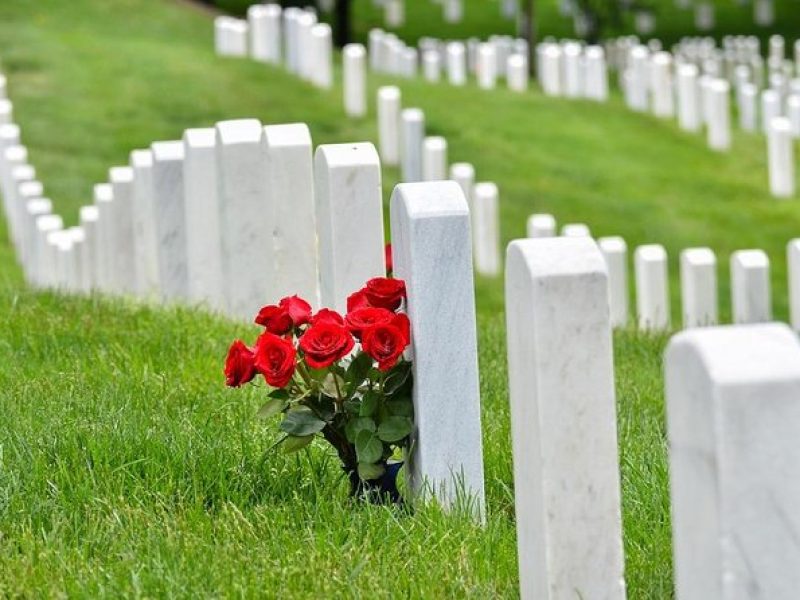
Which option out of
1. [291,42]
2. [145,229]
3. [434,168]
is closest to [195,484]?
[145,229]

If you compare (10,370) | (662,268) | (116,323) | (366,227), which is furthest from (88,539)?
(662,268)

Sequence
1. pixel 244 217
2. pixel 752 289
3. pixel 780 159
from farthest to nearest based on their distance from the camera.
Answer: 1. pixel 780 159
2. pixel 752 289
3. pixel 244 217

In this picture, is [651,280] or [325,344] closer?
[325,344]

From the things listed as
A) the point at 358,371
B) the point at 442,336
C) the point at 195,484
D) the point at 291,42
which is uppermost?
the point at 291,42

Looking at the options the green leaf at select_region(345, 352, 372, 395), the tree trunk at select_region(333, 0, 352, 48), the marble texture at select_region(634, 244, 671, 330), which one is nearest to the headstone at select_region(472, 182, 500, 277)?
the marble texture at select_region(634, 244, 671, 330)

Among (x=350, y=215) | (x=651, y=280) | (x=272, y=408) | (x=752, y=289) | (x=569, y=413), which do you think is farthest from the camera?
(x=651, y=280)

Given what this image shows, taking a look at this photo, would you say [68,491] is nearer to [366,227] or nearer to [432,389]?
[432,389]

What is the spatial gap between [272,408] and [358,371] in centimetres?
22

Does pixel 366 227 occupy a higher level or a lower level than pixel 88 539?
higher

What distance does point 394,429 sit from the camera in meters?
4.06

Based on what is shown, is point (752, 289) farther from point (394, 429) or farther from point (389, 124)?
point (389, 124)

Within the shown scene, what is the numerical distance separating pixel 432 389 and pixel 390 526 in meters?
0.35

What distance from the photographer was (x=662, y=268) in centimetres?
1066

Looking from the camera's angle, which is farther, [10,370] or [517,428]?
[10,370]
